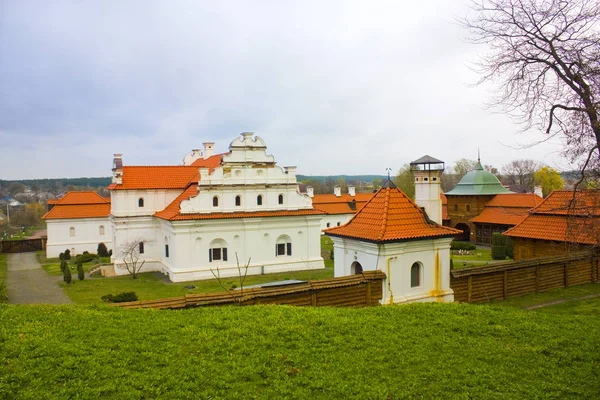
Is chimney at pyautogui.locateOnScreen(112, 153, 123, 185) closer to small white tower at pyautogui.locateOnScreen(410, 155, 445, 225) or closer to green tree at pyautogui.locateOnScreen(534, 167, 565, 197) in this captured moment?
small white tower at pyautogui.locateOnScreen(410, 155, 445, 225)

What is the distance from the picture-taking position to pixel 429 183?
55.6 ft

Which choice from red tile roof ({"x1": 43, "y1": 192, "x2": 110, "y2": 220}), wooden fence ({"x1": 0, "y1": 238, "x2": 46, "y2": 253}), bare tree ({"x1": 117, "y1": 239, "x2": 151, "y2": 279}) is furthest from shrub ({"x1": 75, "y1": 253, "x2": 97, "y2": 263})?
wooden fence ({"x1": 0, "y1": 238, "x2": 46, "y2": 253})

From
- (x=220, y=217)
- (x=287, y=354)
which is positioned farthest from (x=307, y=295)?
(x=220, y=217)

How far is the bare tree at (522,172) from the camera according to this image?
293 feet

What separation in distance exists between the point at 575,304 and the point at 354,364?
11.8m

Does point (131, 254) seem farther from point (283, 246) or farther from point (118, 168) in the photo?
point (283, 246)

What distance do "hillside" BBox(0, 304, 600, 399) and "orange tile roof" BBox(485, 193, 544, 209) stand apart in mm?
35158

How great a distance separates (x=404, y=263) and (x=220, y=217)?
18185 mm

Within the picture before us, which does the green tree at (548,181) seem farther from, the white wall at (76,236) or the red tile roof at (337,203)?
the white wall at (76,236)

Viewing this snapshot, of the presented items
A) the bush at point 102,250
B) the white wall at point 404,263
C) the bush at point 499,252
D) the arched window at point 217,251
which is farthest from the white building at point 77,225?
the white wall at point 404,263

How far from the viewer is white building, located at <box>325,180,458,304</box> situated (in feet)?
48.3

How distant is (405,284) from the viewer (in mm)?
Result: 15000

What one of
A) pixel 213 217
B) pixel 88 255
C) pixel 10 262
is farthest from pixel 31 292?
pixel 10 262

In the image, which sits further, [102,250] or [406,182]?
[406,182]
